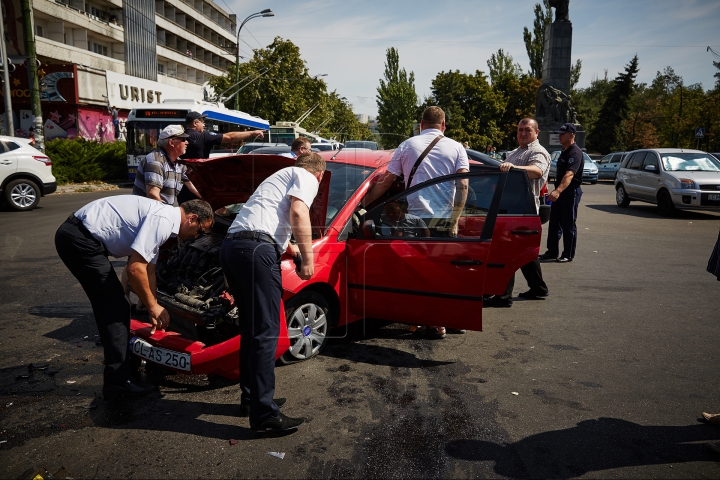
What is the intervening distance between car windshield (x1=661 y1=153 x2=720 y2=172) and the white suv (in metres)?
15.8

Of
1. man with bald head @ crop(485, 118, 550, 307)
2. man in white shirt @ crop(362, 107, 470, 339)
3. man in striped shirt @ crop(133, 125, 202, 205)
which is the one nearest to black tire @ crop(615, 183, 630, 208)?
man with bald head @ crop(485, 118, 550, 307)

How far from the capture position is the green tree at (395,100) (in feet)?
28.3

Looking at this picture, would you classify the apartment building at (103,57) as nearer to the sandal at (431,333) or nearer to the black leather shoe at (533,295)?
the black leather shoe at (533,295)

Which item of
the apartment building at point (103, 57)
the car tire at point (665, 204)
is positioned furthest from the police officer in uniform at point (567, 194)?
the apartment building at point (103, 57)

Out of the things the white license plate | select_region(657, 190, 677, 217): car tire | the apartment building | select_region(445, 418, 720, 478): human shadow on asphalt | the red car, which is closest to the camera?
select_region(445, 418, 720, 478): human shadow on asphalt

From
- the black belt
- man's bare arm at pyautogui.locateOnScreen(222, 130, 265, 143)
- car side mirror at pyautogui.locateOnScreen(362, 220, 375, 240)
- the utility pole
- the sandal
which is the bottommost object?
the sandal

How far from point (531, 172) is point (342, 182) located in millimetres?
2368

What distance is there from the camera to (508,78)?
5322cm

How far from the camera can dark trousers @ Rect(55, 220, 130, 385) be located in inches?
135

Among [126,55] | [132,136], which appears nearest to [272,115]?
[126,55]

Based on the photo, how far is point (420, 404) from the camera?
3.63 m

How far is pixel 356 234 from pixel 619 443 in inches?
95.0

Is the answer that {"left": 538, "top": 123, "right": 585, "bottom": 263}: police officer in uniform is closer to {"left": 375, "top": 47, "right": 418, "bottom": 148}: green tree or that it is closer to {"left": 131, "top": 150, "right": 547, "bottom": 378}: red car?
{"left": 375, "top": 47, "right": 418, "bottom": 148}: green tree

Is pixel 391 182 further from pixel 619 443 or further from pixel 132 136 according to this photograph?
pixel 132 136
